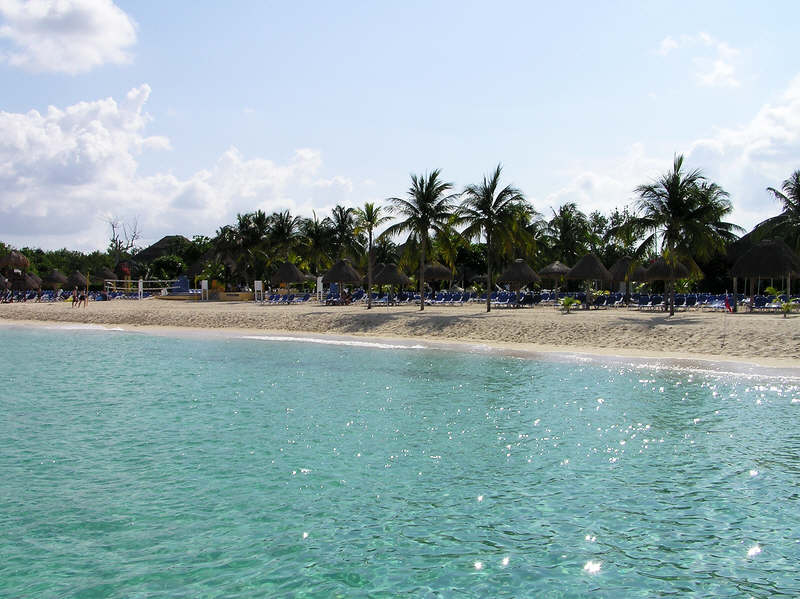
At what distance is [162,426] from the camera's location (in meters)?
10.3

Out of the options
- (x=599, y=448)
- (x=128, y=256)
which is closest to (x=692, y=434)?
(x=599, y=448)

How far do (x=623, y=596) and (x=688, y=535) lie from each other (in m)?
1.41

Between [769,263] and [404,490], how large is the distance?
23940mm

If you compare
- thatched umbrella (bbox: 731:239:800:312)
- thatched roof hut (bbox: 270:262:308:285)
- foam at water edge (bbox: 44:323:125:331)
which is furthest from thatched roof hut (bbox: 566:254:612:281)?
foam at water edge (bbox: 44:323:125:331)

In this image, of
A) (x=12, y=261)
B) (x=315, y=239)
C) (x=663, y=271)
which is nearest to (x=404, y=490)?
(x=663, y=271)

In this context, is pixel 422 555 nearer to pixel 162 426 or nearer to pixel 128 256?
pixel 162 426

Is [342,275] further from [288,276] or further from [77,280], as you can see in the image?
[77,280]

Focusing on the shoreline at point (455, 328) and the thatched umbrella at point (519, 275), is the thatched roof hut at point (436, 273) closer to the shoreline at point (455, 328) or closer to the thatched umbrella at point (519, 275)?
the thatched umbrella at point (519, 275)

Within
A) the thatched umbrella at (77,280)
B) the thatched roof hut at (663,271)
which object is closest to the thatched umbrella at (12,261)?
the thatched umbrella at (77,280)

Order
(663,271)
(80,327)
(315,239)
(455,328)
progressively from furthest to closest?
(315,239), (80,327), (663,271), (455,328)

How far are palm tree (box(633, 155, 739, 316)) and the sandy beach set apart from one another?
2.51 meters

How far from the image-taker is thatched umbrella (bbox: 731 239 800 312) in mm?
25703

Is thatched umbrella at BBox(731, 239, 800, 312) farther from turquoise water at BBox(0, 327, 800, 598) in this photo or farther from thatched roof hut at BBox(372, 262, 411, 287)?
thatched roof hut at BBox(372, 262, 411, 287)

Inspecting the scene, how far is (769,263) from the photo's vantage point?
2605 centimetres
